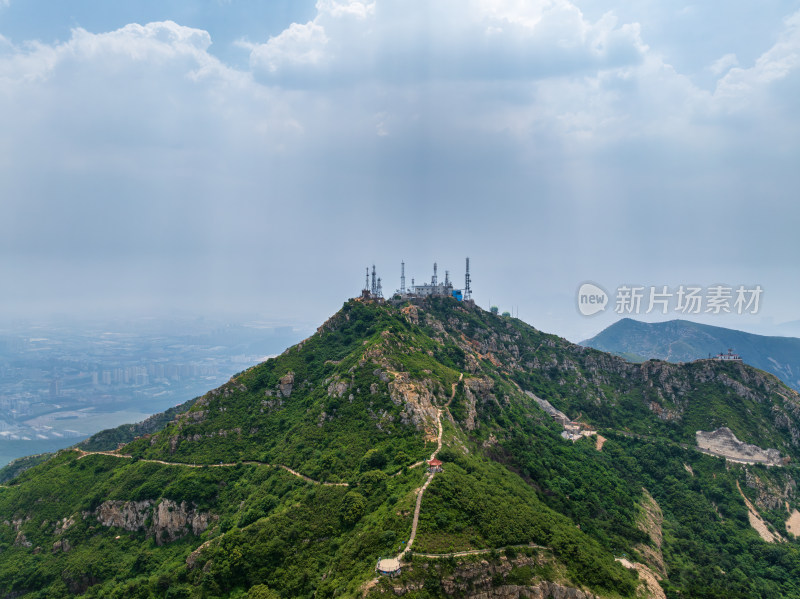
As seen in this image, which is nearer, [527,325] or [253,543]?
[253,543]

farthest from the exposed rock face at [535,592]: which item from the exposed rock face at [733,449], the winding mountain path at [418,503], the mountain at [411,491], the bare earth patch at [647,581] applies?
the exposed rock face at [733,449]

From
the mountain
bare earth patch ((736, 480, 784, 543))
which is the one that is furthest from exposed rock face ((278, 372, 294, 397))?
bare earth patch ((736, 480, 784, 543))

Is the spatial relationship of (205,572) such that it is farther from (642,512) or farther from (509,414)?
(642,512)

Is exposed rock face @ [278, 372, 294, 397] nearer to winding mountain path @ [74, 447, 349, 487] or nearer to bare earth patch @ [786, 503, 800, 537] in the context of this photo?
winding mountain path @ [74, 447, 349, 487]

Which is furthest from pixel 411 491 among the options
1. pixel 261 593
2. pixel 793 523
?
pixel 793 523

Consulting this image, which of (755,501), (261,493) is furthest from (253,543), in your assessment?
(755,501)

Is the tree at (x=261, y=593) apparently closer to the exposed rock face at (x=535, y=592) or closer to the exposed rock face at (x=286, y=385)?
the exposed rock face at (x=535, y=592)
